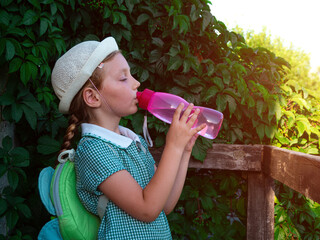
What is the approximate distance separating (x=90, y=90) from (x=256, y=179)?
141 cm

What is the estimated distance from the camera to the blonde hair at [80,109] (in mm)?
1405

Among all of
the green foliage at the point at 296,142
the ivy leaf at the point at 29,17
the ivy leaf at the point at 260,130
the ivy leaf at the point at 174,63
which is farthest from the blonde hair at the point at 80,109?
the green foliage at the point at 296,142

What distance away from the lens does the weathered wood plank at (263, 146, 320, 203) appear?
1.44 m

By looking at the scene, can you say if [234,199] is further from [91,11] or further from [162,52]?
[91,11]

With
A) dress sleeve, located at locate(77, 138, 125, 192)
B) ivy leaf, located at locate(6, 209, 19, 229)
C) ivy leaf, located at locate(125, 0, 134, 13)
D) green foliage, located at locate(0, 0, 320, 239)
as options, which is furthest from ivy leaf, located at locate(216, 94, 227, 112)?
ivy leaf, located at locate(6, 209, 19, 229)

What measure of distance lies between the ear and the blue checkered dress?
9 centimetres

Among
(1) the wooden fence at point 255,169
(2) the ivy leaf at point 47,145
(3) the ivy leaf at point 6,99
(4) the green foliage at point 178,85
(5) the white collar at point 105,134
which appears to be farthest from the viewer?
(1) the wooden fence at point 255,169

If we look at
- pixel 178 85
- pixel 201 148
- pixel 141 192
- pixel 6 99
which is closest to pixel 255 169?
pixel 201 148

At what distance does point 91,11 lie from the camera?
87.7 inches

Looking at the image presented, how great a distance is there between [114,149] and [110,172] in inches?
6.0

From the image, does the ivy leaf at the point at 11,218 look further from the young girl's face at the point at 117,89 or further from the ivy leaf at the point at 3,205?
the young girl's face at the point at 117,89

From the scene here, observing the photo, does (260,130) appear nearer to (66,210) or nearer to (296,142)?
(296,142)

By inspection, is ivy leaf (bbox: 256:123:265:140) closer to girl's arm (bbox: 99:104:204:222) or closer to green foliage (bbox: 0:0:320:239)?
green foliage (bbox: 0:0:320:239)

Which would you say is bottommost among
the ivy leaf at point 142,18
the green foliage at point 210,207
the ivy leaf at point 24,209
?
the green foliage at point 210,207
